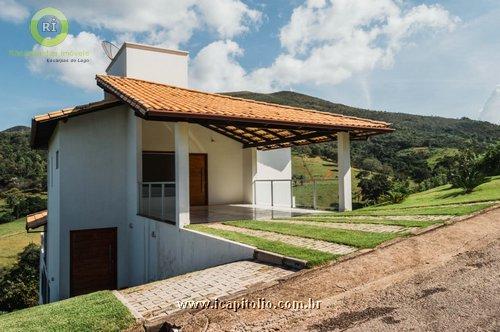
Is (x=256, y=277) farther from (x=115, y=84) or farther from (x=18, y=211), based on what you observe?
(x=18, y=211)

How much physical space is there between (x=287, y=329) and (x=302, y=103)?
6063cm

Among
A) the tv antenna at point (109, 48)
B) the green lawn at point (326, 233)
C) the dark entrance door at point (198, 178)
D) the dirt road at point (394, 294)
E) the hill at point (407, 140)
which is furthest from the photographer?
the hill at point (407, 140)

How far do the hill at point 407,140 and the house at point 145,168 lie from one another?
24315 millimetres

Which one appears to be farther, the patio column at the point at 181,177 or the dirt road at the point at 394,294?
the patio column at the point at 181,177

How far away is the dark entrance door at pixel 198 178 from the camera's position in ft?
52.4

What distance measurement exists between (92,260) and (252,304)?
9.65m

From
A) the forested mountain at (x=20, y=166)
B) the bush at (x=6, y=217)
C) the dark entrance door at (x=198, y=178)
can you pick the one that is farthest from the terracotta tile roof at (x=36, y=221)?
the forested mountain at (x=20, y=166)

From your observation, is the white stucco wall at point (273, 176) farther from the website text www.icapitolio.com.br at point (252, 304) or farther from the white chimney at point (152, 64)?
the website text www.icapitolio.com.br at point (252, 304)

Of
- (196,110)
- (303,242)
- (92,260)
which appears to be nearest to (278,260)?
(303,242)

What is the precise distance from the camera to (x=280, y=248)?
21.3 ft

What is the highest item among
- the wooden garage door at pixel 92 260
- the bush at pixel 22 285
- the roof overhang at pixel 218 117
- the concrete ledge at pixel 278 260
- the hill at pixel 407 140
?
the hill at pixel 407 140

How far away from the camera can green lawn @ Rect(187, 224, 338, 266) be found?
5.70 metres

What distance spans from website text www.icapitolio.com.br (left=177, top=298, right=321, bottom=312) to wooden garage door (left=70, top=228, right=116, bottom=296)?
902 cm

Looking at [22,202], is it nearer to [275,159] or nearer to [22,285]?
[22,285]
